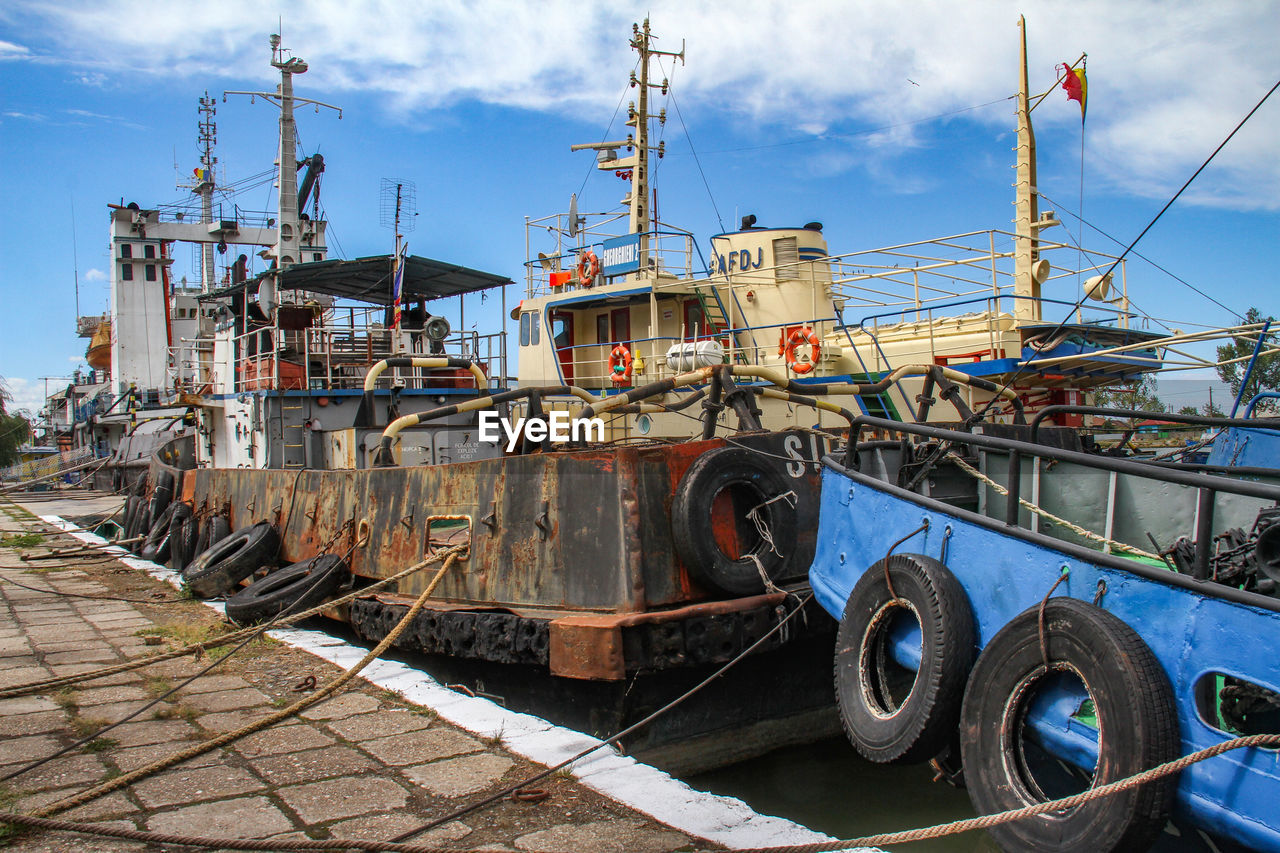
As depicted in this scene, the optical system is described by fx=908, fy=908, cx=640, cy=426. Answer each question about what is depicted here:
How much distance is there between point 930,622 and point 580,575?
2687 mm

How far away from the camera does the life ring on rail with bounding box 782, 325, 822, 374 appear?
12.6 meters

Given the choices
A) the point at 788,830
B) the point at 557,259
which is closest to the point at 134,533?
the point at 557,259

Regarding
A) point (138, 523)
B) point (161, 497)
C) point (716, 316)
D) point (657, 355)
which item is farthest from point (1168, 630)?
point (138, 523)

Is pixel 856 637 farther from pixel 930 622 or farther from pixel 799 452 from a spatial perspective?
pixel 799 452

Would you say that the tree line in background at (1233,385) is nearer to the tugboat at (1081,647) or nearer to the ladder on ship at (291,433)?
the tugboat at (1081,647)

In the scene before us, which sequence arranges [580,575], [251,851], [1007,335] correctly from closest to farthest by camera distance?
[251,851]
[580,575]
[1007,335]

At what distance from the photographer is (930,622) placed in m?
3.94

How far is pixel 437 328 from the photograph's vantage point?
1605 cm

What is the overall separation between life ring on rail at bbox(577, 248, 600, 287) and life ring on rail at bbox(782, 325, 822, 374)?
14.6 feet

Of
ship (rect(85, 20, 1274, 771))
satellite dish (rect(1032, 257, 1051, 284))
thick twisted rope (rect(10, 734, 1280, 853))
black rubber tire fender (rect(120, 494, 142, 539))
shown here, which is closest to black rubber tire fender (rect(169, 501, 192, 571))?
ship (rect(85, 20, 1274, 771))

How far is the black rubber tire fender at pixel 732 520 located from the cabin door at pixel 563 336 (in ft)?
35.1

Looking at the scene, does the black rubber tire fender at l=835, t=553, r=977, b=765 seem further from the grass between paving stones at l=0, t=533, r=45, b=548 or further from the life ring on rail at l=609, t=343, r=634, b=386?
the grass between paving stones at l=0, t=533, r=45, b=548

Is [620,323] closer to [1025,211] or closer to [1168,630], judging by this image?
[1025,211]

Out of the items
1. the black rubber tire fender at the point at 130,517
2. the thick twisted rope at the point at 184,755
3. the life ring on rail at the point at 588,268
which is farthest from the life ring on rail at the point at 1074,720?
the black rubber tire fender at the point at 130,517
